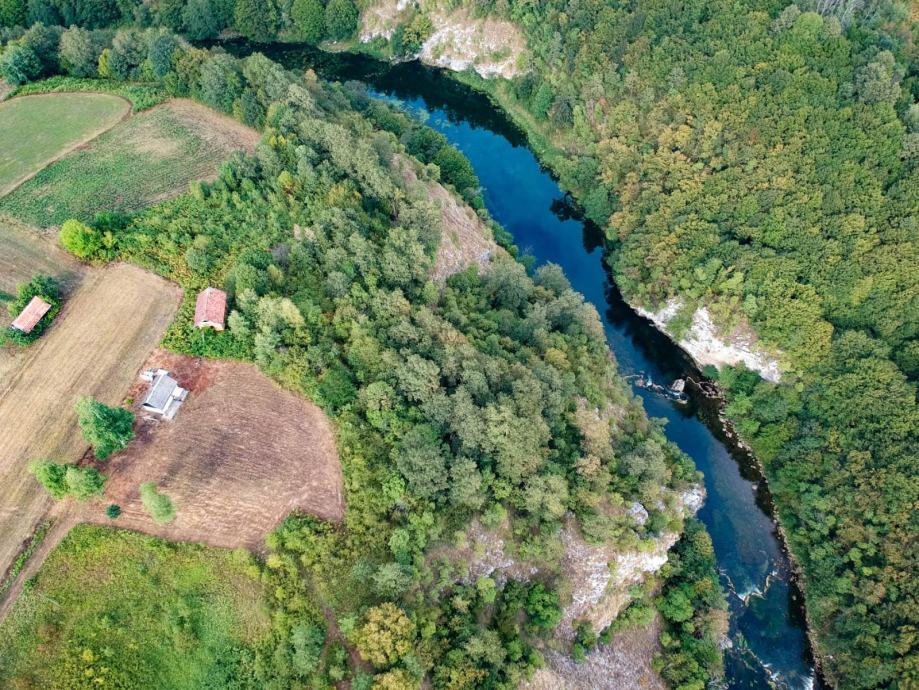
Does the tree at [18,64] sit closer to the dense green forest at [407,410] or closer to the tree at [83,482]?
the dense green forest at [407,410]

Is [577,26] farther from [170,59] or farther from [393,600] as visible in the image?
[393,600]

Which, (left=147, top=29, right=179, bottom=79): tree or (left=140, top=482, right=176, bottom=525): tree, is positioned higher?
(left=147, top=29, right=179, bottom=79): tree

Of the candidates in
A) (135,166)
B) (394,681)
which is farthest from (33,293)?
(394,681)

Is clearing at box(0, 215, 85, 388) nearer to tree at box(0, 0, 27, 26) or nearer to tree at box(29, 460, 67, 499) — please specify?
tree at box(29, 460, 67, 499)

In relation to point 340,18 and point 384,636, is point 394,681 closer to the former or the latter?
point 384,636

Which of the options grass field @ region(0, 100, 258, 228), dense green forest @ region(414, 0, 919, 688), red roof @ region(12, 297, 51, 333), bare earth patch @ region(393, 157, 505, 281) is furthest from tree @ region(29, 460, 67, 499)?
dense green forest @ region(414, 0, 919, 688)

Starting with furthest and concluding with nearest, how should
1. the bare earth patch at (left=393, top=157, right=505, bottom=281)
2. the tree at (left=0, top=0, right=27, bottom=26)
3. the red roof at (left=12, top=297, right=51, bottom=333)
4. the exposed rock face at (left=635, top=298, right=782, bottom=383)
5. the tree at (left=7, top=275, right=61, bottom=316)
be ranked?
the tree at (left=0, top=0, right=27, bottom=26) → the exposed rock face at (left=635, top=298, right=782, bottom=383) → the bare earth patch at (left=393, top=157, right=505, bottom=281) → the tree at (left=7, top=275, right=61, bottom=316) → the red roof at (left=12, top=297, right=51, bottom=333)
